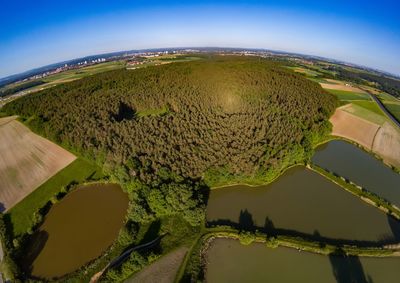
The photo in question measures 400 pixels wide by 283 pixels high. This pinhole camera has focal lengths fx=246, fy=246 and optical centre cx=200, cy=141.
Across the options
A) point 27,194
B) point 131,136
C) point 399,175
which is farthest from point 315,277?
point 27,194

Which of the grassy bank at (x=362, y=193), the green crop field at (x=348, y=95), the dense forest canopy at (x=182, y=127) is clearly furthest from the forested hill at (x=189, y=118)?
the green crop field at (x=348, y=95)

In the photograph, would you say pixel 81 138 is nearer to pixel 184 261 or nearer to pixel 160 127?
pixel 160 127

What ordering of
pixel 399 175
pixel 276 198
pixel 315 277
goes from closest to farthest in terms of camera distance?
1. pixel 315 277
2. pixel 276 198
3. pixel 399 175

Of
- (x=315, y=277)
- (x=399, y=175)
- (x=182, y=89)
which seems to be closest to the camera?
(x=315, y=277)

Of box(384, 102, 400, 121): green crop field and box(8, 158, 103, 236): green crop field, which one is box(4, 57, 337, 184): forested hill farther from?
box(384, 102, 400, 121): green crop field

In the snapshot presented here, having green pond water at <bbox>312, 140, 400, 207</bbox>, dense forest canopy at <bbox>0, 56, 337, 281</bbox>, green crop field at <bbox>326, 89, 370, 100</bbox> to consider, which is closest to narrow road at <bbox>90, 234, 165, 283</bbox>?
dense forest canopy at <bbox>0, 56, 337, 281</bbox>

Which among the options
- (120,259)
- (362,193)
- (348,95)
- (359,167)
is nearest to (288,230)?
(362,193)
